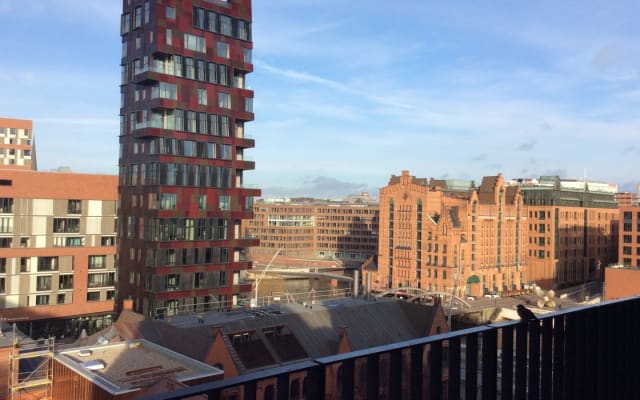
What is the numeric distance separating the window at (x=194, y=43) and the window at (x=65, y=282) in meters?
24.1

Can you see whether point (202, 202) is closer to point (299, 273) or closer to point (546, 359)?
point (546, 359)

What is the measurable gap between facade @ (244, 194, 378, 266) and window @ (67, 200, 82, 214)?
4319 inches

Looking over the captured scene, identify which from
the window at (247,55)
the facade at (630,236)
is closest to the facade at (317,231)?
the facade at (630,236)

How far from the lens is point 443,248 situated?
106125mm

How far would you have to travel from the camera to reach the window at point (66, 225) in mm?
57156

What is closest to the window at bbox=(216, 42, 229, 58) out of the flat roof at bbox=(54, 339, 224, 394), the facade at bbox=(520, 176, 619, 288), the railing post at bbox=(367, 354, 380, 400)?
the flat roof at bbox=(54, 339, 224, 394)

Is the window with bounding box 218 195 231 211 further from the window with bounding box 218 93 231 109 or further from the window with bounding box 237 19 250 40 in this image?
the window with bounding box 237 19 250 40

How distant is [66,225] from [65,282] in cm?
532

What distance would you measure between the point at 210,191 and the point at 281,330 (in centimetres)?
1903

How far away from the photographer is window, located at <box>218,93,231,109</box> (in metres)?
56.9

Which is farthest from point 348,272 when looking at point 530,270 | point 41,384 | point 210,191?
point 41,384

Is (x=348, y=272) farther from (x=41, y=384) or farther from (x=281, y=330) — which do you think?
(x=41, y=384)

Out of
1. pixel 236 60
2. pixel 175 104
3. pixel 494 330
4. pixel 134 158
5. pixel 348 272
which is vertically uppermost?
pixel 236 60

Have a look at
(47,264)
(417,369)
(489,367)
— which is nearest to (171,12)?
(47,264)
